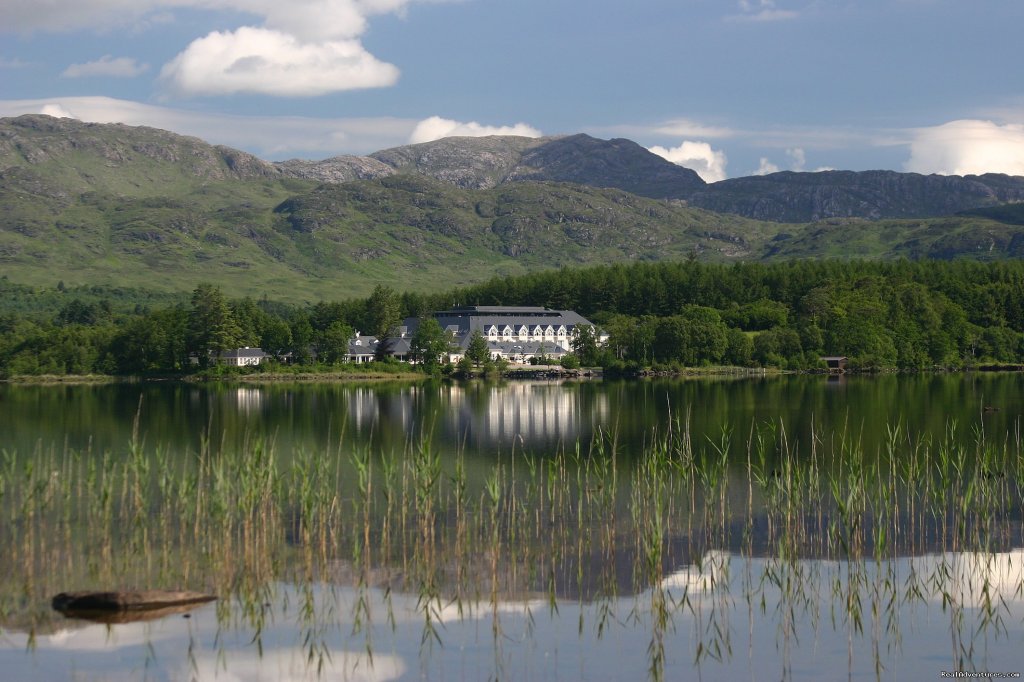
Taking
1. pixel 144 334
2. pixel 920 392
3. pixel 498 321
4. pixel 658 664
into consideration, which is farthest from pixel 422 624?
pixel 498 321

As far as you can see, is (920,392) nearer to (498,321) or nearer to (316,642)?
(316,642)

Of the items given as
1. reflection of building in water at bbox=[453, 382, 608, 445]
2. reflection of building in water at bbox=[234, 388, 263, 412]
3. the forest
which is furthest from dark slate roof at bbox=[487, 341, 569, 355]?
reflection of building in water at bbox=[234, 388, 263, 412]

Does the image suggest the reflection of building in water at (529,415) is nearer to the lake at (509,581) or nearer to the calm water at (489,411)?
the calm water at (489,411)

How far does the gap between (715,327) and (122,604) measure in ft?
410

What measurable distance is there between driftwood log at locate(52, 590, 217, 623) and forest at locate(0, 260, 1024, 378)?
116 m

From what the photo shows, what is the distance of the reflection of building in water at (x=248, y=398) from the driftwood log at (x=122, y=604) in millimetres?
56393

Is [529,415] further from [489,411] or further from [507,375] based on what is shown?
[507,375]

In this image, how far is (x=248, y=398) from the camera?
92250mm

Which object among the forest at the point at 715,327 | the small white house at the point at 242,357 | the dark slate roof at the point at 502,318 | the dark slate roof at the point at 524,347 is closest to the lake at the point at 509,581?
the forest at the point at 715,327

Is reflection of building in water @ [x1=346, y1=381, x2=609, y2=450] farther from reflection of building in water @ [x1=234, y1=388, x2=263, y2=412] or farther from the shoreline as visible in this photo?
the shoreline

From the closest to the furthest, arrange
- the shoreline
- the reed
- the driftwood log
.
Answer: the driftwood log → the reed → the shoreline

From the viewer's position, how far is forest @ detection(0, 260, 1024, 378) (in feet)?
446

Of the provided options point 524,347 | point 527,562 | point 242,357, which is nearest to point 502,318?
point 524,347

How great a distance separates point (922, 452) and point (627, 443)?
12.6 meters
